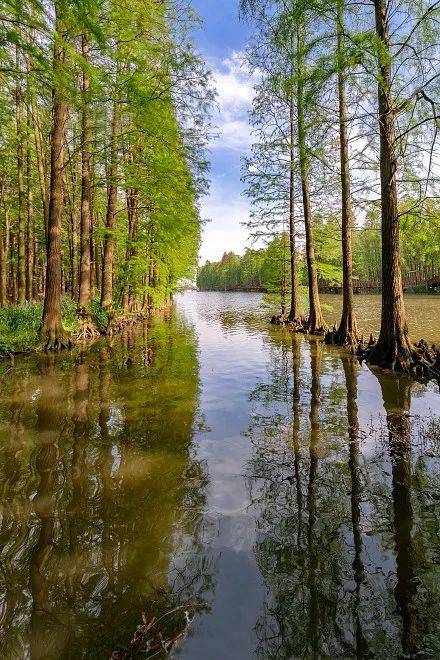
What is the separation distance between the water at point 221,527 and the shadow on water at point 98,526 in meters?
0.01

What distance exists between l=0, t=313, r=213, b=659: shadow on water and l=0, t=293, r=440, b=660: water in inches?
0.5

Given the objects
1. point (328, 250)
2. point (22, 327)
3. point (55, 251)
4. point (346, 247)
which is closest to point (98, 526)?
point (22, 327)

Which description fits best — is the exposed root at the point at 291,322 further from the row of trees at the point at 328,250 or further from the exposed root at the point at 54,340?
the exposed root at the point at 54,340

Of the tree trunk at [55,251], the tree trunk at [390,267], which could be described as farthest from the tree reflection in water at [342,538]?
the tree trunk at [55,251]

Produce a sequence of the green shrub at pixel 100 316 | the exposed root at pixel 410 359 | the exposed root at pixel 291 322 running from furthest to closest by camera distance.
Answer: the exposed root at pixel 291 322, the green shrub at pixel 100 316, the exposed root at pixel 410 359

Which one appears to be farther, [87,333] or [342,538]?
[87,333]

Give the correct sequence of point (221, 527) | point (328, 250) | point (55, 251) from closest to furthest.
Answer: point (221, 527), point (55, 251), point (328, 250)

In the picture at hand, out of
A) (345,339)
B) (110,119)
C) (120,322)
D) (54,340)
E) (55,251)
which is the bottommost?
(345,339)

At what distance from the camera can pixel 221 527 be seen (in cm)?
344

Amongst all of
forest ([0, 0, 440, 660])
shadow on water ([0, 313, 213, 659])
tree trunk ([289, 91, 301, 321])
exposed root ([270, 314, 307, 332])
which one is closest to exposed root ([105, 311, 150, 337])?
forest ([0, 0, 440, 660])

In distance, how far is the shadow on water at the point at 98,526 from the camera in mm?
2348

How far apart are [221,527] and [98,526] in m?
1.10

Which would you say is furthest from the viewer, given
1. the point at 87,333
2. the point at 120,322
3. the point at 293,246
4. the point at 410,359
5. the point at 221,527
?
the point at 293,246

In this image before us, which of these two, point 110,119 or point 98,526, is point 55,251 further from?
A: point 98,526
